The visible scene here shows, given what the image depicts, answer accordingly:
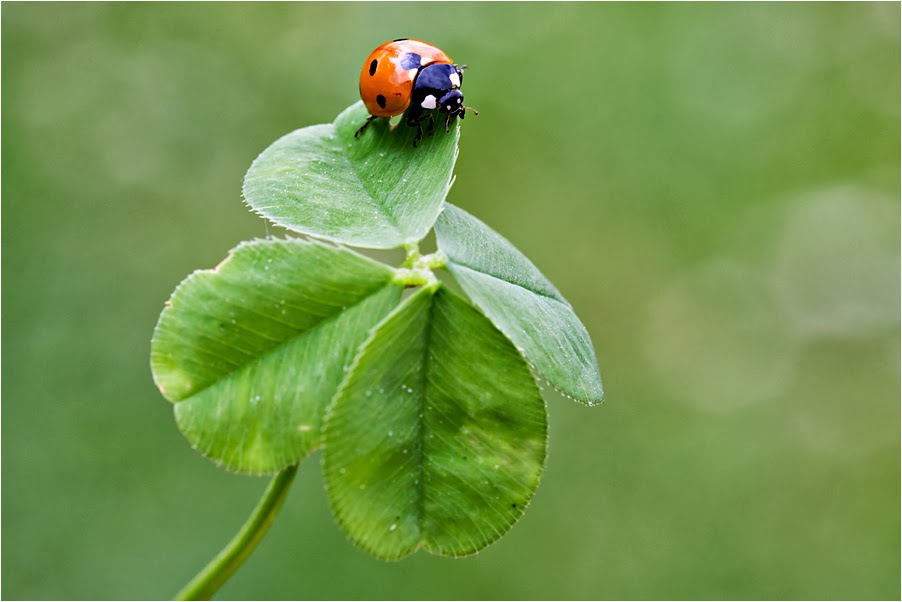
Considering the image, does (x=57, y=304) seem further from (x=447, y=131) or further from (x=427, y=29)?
(x=447, y=131)

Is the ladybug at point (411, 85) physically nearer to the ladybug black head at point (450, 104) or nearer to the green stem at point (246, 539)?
the ladybug black head at point (450, 104)

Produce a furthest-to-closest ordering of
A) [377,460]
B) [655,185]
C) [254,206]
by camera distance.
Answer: [655,185] < [254,206] < [377,460]

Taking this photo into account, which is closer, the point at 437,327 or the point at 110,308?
the point at 437,327

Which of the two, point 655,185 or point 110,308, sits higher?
point 655,185

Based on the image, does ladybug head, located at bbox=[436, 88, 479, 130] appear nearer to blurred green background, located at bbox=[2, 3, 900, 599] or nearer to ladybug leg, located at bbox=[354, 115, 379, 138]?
ladybug leg, located at bbox=[354, 115, 379, 138]

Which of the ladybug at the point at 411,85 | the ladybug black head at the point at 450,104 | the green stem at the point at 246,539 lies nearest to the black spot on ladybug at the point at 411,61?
the ladybug at the point at 411,85

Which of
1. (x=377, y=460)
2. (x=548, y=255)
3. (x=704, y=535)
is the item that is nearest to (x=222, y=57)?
(x=548, y=255)

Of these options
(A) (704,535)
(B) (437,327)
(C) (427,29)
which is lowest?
(B) (437,327)
